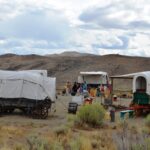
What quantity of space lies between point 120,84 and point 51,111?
5080 cm

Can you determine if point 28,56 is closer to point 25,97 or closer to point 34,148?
point 25,97

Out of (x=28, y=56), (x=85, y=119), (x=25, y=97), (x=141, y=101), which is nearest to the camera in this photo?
(x=85, y=119)

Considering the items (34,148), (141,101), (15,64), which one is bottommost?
(34,148)

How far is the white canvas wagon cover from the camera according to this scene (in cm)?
2578

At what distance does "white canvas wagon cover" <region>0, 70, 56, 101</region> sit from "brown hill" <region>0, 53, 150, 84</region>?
60385 millimetres

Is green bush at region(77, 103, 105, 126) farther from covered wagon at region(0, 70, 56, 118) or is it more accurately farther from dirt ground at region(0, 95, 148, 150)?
covered wagon at region(0, 70, 56, 118)

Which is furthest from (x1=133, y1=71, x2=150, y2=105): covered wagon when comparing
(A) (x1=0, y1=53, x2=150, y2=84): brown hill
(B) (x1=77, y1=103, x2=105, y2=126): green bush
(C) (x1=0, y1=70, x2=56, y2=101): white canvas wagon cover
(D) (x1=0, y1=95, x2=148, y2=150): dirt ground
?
(A) (x1=0, y1=53, x2=150, y2=84): brown hill

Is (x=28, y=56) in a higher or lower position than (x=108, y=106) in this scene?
higher

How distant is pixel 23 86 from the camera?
26.1 meters

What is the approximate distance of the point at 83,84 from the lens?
Answer: 4981 centimetres

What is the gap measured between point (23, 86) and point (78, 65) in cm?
7346

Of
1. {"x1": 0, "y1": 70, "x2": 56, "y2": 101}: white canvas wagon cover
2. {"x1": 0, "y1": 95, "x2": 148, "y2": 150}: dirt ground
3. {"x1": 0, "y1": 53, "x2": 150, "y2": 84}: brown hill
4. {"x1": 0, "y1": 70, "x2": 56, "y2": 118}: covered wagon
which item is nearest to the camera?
{"x1": 0, "y1": 95, "x2": 148, "y2": 150}: dirt ground

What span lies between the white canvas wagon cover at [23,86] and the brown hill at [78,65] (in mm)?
60385

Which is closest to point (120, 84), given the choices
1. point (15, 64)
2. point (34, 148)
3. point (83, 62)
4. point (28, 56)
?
point (83, 62)
